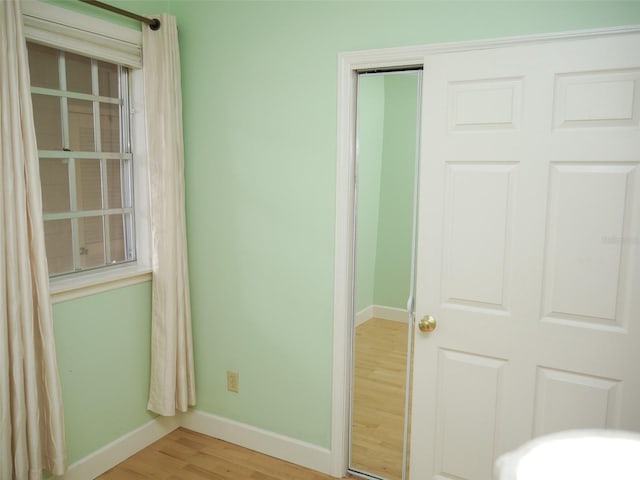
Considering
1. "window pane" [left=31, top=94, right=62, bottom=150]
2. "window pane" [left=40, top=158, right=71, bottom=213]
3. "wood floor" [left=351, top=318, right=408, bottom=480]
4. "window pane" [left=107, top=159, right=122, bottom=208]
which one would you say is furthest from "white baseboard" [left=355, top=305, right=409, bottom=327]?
"window pane" [left=31, top=94, right=62, bottom=150]

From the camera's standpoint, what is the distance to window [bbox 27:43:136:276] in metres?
2.41

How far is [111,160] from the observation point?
2756mm

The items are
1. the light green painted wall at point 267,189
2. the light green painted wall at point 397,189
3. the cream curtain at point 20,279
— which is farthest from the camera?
the light green painted wall at point 267,189

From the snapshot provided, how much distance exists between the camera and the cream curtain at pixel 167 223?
8.67ft

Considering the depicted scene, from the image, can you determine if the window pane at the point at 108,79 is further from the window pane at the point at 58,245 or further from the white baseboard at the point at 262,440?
the white baseboard at the point at 262,440

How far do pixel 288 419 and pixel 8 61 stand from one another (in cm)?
206

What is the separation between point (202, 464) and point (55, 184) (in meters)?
1.59

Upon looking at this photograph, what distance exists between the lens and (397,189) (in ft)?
7.88

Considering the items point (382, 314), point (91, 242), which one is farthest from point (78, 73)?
point (382, 314)

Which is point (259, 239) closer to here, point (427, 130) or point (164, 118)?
point (164, 118)

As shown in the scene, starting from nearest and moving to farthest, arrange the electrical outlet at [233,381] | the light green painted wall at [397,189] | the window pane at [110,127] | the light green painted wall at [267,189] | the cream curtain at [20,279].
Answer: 1. the cream curtain at [20,279]
2. the light green painted wall at [397,189]
3. the light green painted wall at [267,189]
4. the window pane at [110,127]
5. the electrical outlet at [233,381]

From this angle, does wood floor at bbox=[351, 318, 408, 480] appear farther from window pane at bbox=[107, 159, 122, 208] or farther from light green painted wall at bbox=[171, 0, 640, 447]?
window pane at bbox=[107, 159, 122, 208]

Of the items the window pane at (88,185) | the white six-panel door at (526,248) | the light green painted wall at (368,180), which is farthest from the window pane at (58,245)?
the white six-panel door at (526,248)

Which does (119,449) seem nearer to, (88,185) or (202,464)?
(202,464)
